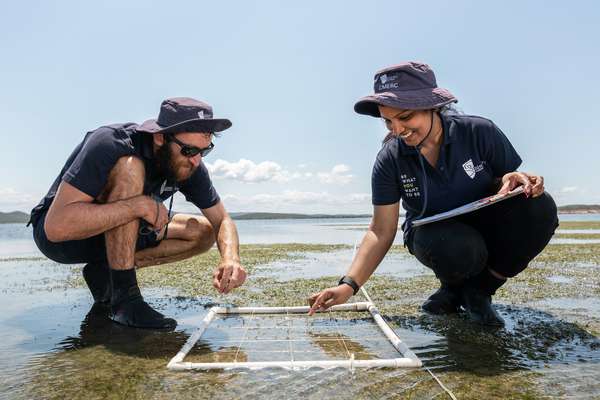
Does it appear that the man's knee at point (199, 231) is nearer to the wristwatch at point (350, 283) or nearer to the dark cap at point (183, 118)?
the dark cap at point (183, 118)

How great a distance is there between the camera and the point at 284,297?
472 cm

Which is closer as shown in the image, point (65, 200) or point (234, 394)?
point (234, 394)

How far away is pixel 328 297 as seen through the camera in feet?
9.84

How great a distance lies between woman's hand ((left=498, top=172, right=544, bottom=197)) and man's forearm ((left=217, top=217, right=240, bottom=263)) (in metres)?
1.87

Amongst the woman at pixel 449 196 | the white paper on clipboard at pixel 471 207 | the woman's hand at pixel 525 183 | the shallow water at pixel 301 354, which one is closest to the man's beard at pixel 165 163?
the shallow water at pixel 301 354

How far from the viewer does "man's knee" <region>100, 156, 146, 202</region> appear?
3.24 metres

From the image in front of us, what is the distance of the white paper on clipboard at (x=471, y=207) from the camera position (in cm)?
289

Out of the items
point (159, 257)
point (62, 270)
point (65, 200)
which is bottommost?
point (62, 270)

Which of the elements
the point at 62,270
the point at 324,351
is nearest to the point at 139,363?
the point at 324,351

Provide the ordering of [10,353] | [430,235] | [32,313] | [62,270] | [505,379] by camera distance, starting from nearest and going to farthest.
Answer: [505,379] → [10,353] → [430,235] → [32,313] → [62,270]

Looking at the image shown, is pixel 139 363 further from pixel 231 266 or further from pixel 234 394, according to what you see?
pixel 231 266

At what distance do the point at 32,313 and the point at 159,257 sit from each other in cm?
107

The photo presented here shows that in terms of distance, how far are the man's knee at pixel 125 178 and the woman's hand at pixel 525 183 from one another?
230 cm

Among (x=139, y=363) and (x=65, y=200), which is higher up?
(x=65, y=200)
